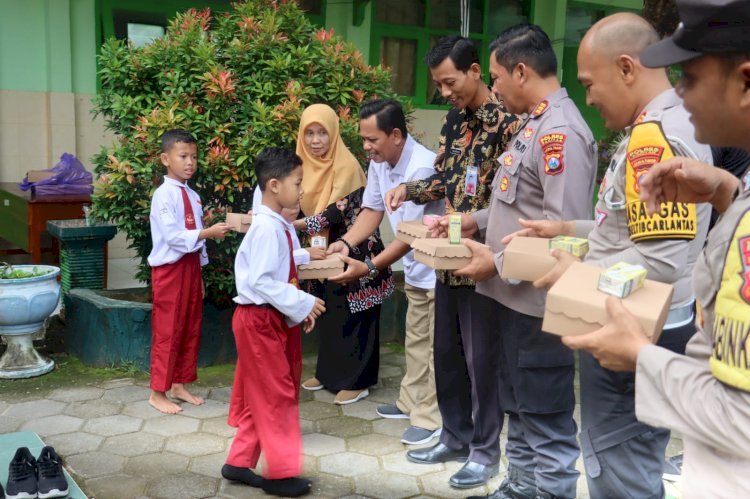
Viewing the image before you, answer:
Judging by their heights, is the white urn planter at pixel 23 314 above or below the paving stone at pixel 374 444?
above

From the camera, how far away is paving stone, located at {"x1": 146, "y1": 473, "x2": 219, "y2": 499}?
134 inches

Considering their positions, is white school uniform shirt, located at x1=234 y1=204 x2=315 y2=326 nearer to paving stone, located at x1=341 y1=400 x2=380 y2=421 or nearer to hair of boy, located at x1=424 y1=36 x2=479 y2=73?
hair of boy, located at x1=424 y1=36 x2=479 y2=73

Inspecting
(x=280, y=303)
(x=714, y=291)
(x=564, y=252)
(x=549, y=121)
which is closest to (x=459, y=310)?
(x=280, y=303)

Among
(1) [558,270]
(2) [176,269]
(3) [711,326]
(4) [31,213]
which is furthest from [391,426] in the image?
(4) [31,213]

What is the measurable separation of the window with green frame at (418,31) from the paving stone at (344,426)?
5.87 metres

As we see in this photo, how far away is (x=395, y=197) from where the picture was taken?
3906 millimetres

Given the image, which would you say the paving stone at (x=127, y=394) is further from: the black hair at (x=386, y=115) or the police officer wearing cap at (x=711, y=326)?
the police officer wearing cap at (x=711, y=326)

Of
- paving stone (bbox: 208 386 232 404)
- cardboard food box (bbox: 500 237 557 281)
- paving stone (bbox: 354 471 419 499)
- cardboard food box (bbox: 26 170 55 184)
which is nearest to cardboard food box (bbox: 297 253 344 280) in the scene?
paving stone (bbox: 354 471 419 499)

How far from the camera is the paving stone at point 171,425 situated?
415 centimetres

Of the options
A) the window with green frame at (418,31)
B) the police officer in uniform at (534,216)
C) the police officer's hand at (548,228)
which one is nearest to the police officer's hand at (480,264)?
the police officer in uniform at (534,216)

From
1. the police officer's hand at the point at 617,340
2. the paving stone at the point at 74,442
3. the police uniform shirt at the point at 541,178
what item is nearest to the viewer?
the police officer's hand at the point at 617,340

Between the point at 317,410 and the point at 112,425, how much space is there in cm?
120

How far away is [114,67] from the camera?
5035 millimetres

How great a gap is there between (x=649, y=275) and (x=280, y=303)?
1.77 m
